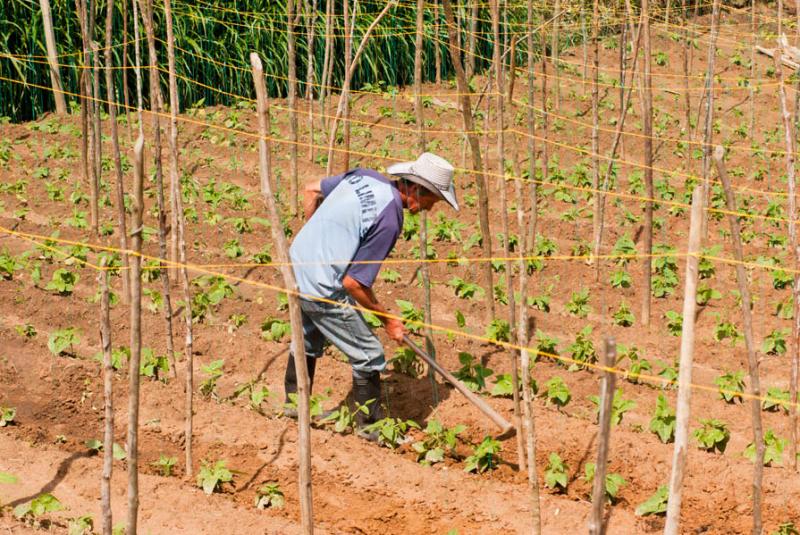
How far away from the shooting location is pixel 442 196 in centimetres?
439

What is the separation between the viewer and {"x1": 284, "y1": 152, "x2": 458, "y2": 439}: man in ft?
14.3

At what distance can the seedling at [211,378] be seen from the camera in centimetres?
503

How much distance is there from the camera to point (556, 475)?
427 cm

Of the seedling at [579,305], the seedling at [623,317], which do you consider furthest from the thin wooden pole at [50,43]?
the seedling at [623,317]

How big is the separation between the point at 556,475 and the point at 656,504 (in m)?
0.44

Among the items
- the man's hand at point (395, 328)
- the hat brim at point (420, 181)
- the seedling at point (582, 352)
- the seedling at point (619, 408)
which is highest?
the hat brim at point (420, 181)

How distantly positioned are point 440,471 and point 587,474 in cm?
65

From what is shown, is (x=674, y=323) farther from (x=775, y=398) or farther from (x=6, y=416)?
(x=6, y=416)

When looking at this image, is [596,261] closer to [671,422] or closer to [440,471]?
[671,422]

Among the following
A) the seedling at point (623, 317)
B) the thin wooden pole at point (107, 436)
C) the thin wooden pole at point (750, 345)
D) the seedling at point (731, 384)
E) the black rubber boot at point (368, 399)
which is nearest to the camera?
the thin wooden pole at point (107, 436)

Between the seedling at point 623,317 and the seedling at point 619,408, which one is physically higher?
the seedling at point 619,408

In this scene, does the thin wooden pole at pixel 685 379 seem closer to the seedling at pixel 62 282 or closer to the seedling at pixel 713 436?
the seedling at pixel 713 436

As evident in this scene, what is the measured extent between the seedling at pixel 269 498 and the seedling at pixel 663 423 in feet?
5.89

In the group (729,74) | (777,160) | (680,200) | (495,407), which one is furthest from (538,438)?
(729,74)
